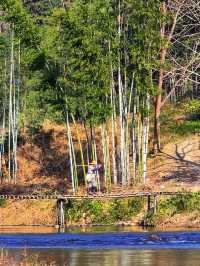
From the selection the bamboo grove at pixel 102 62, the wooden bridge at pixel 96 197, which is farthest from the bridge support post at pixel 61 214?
the bamboo grove at pixel 102 62

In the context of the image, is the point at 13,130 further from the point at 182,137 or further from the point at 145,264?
the point at 145,264

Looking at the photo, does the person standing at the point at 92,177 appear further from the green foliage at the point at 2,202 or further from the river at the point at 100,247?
the river at the point at 100,247

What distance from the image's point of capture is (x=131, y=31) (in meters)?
36.4

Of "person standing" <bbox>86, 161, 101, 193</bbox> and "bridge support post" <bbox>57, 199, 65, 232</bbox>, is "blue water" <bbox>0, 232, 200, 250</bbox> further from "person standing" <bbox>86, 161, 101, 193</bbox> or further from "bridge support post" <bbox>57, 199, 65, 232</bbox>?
"person standing" <bbox>86, 161, 101, 193</bbox>

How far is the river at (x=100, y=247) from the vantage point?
2064cm

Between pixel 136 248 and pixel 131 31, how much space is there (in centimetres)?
1401

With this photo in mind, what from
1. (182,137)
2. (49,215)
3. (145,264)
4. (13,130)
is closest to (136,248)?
(145,264)

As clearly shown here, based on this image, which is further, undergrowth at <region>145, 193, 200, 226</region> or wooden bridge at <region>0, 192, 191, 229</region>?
wooden bridge at <region>0, 192, 191, 229</region>

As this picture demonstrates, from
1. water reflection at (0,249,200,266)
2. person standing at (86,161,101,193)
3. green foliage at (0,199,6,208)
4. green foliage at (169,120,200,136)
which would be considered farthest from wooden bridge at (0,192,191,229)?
green foliage at (169,120,200,136)

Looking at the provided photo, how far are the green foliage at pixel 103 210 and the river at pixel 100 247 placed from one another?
5.62 ft

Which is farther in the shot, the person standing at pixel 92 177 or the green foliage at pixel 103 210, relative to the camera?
the person standing at pixel 92 177

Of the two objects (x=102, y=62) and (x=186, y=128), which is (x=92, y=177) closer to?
(x=102, y=62)

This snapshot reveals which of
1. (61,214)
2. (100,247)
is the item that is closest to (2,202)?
(61,214)

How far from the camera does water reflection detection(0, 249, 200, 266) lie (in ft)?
66.0
